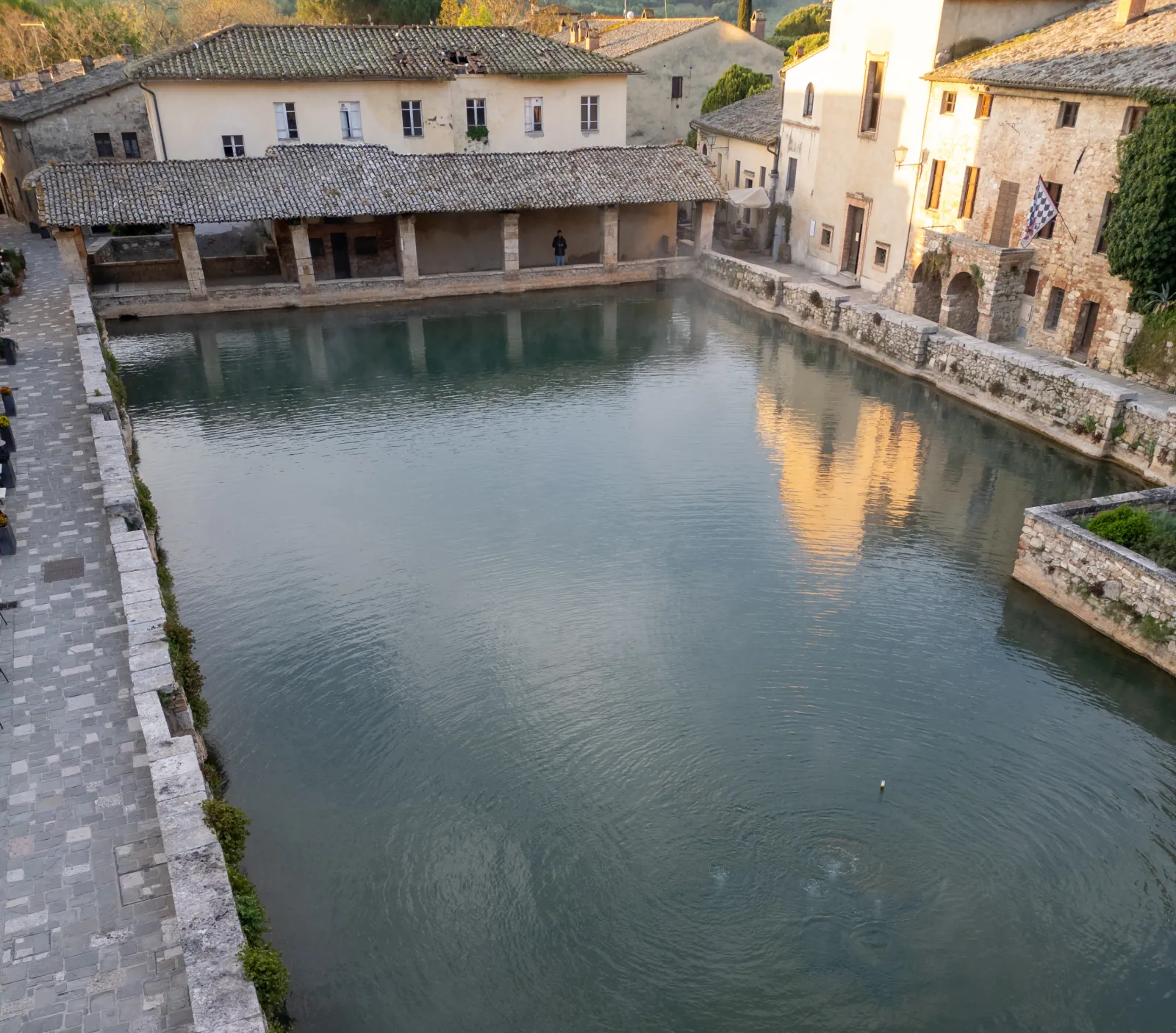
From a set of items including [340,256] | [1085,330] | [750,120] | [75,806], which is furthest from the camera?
[750,120]

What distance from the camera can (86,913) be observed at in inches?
369

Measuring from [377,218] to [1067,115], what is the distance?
24.6 metres

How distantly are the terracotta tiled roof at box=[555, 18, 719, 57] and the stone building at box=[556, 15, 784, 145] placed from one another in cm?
8

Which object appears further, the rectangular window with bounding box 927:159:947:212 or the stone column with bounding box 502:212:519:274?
the stone column with bounding box 502:212:519:274

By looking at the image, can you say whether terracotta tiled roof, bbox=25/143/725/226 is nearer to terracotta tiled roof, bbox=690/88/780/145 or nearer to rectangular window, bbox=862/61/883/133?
terracotta tiled roof, bbox=690/88/780/145

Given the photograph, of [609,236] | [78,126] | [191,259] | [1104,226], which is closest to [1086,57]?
[1104,226]

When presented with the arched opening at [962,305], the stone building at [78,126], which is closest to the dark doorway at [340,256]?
the stone building at [78,126]

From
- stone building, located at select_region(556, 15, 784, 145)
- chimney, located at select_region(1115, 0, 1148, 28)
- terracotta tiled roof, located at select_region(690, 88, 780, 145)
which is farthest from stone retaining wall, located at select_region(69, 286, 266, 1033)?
stone building, located at select_region(556, 15, 784, 145)

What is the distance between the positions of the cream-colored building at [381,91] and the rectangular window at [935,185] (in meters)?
17.2

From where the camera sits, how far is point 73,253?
3391 cm

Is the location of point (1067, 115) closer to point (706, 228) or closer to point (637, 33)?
point (706, 228)

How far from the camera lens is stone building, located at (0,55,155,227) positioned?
1615 inches

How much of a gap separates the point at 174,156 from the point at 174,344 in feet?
36.5

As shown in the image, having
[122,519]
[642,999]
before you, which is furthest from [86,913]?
[122,519]
